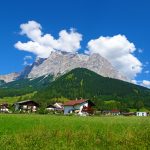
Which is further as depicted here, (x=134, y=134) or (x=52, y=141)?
(x=134, y=134)

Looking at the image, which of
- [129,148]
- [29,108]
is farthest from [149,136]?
[29,108]

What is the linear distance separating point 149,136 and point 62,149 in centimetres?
624

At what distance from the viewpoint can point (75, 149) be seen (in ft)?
65.7

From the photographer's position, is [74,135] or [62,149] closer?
[62,149]

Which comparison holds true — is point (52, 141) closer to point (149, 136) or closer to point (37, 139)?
point (37, 139)

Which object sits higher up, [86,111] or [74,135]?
[86,111]

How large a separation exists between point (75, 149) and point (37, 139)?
3354 mm

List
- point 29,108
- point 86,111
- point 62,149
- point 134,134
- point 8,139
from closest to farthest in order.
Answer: point 62,149, point 8,139, point 134,134, point 86,111, point 29,108

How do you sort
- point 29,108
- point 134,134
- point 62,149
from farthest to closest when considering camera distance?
point 29,108 → point 134,134 → point 62,149


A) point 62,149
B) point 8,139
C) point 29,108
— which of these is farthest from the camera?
point 29,108

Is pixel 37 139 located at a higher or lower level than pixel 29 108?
lower

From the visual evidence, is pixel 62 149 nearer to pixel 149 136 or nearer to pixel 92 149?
pixel 92 149

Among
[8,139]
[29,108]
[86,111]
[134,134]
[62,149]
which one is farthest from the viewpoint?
[29,108]

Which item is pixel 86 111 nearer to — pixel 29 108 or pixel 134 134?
Result: pixel 29 108
